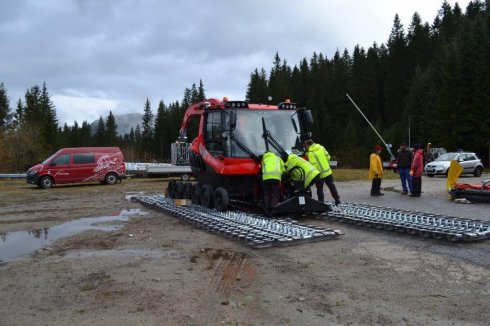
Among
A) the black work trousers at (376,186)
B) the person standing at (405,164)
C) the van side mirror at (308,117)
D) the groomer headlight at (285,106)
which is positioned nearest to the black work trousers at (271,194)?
the van side mirror at (308,117)

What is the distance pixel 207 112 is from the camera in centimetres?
1162

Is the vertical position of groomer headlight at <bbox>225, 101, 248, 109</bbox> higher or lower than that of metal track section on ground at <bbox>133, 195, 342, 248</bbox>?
higher

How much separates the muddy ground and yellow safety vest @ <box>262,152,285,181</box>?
1794mm

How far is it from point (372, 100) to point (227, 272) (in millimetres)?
91259

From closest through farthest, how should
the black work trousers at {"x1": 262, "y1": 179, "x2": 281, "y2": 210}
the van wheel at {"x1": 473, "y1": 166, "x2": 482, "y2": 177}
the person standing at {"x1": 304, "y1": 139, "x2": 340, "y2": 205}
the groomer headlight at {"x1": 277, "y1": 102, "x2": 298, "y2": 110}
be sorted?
the black work trousers at {"x1": 262, "y1": 179, "x2": 281, "y2": 210} < the person standing at {"x1": 304, "y1": 139, "x2": 340, "y2": 205} < the groomer headlight at {"x1": 277, "y1": 102, "x2": 298, "y2": 110} < the van wheel at {"x1": 473, "y1": 166, "x2": 482, "y2": 177}

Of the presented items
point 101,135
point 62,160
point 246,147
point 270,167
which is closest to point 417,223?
point 270,167

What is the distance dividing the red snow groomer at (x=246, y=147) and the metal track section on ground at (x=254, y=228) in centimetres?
54

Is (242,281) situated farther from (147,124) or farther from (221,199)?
(147,124)

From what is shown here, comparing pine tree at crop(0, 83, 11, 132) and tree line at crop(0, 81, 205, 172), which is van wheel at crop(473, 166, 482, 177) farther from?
pine tree at crop(0, 83, 11, 132)

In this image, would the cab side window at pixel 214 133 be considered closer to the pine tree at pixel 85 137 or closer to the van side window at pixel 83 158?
the van side window at pixel 83 158

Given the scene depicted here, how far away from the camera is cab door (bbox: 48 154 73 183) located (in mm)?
24609

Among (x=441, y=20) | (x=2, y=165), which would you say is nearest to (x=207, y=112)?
(x=2, y=165)

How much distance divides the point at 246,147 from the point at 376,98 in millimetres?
86711

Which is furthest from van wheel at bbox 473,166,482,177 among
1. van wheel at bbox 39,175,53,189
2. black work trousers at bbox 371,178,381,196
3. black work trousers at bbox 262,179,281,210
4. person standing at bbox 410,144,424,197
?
van wheel at bbox 39,175,53,189
